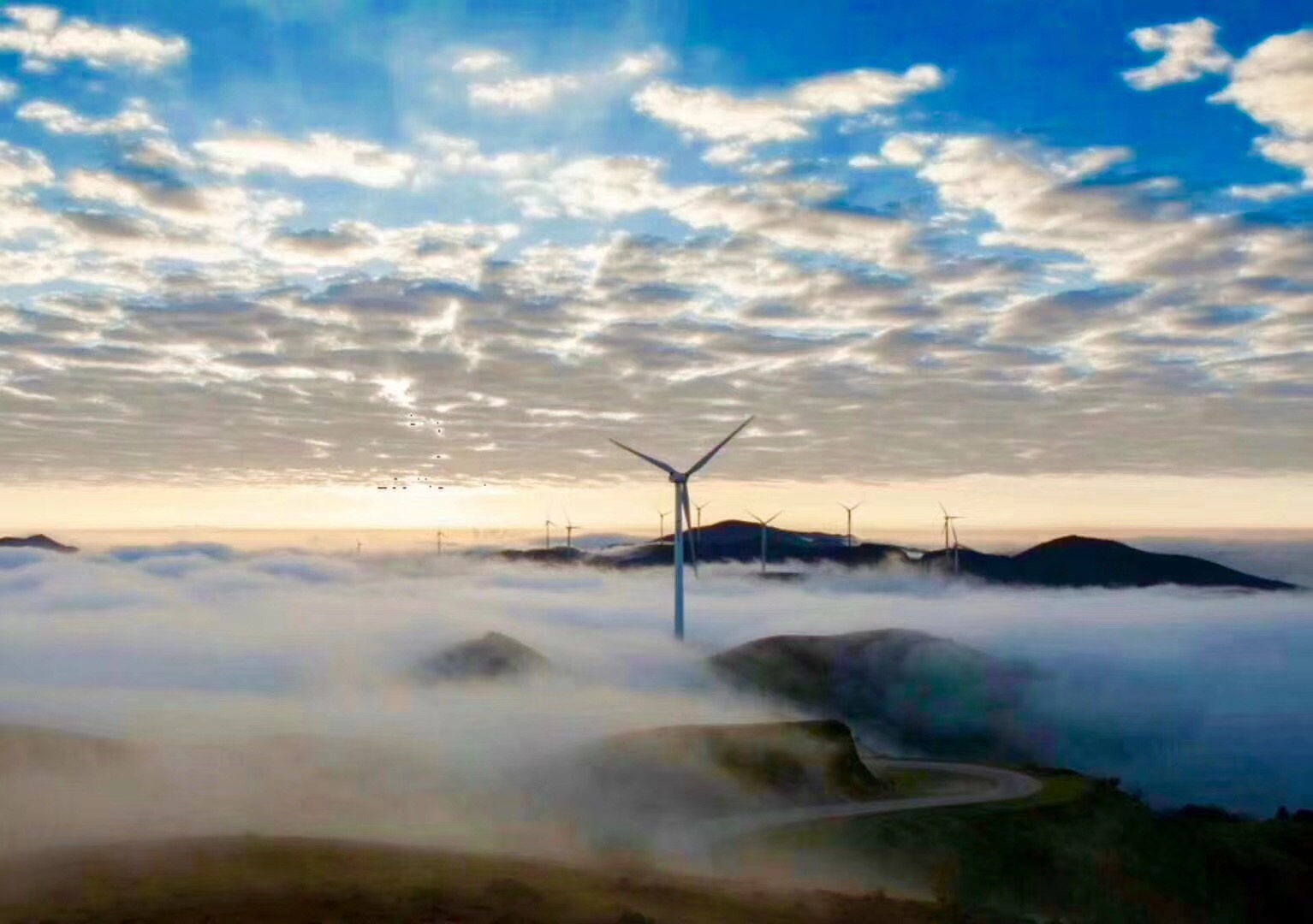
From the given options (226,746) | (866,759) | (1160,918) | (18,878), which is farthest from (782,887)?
(866,759)

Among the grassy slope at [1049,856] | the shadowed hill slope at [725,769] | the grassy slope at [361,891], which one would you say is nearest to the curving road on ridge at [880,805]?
the grassy slope at [1049,856]

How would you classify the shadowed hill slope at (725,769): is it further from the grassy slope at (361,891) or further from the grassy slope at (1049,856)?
the grassy slope at (361,891)

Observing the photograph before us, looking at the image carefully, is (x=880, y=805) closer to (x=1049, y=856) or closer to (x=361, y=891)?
(x=1049, y=856)

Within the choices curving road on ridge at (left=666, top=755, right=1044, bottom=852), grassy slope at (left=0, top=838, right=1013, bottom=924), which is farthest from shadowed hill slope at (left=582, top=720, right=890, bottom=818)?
grassy slope at (left=0, top=838, right=1013, bottom=924)

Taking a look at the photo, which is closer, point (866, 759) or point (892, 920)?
point (892, 920)

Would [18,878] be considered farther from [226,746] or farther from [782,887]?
[226,746]

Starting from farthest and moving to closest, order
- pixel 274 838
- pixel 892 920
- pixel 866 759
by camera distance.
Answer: pixel 866 759, pixel 274 838, pixel 892 920
